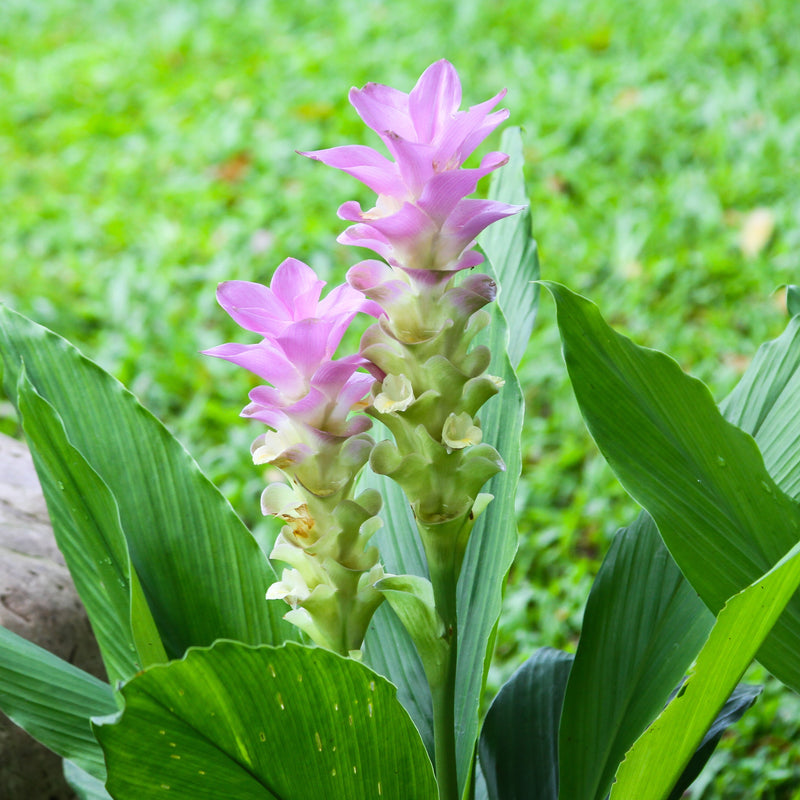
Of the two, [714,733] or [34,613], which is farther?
[34,613]

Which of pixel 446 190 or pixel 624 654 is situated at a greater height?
pixel 446 190

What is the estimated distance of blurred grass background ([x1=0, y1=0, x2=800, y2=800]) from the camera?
185 centimetres

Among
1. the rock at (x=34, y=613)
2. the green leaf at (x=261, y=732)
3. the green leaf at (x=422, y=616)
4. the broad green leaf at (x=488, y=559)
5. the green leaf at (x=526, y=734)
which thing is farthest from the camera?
the rock at (x=34, y=613)

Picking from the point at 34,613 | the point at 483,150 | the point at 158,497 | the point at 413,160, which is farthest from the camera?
the point at 483,150

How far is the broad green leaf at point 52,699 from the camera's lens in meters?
0.80

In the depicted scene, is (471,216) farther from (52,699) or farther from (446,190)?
(52,699)

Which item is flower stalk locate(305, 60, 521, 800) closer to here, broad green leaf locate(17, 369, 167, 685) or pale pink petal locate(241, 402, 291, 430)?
pale pink petal locate(241, 402, 291, 430)

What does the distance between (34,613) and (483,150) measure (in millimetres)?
1619

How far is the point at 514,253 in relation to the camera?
1.02m

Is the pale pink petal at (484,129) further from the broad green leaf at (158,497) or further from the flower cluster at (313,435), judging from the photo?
the broad green leaf at (158,497)

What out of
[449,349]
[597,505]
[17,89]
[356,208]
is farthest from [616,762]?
[17,89]

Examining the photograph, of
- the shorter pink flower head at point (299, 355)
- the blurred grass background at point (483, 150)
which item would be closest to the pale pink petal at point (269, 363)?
the shorter pink flower head at point (299, 355)

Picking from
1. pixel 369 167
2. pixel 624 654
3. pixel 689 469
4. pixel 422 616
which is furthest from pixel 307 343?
pixel 624 654

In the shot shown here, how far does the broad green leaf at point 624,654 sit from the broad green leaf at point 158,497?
27 centimetres
